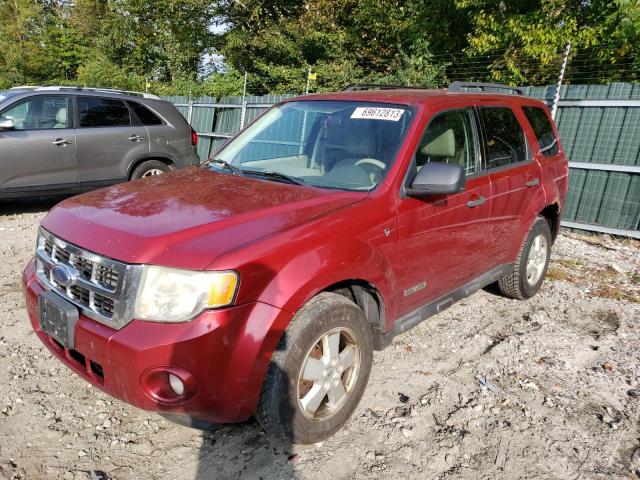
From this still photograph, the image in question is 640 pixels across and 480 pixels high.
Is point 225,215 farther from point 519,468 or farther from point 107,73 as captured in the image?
point 107,73

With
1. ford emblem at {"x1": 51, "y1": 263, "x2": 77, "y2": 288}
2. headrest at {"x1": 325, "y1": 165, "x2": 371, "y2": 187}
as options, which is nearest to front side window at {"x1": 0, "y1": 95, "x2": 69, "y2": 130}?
ford emblem at {"x1": 51, "y1": 263, "x2": 77, "y2": 288}

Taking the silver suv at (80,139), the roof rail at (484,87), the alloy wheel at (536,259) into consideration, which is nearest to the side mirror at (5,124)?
the silver suv at (80,139)

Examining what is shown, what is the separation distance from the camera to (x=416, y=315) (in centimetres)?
320

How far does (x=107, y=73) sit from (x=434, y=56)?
17.4 m

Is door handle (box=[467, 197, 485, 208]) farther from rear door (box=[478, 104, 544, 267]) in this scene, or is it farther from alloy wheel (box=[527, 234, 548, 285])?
alloy wheel (box=[527, 234, 548, 285])

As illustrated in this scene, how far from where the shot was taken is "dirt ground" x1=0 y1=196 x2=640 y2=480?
248cm

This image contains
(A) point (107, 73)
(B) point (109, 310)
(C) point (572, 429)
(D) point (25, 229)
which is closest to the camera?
(B) point (109, 310)

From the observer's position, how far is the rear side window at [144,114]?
7633mm

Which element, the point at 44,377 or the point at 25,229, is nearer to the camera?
the point at 44,377

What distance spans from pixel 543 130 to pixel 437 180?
7.82 ft

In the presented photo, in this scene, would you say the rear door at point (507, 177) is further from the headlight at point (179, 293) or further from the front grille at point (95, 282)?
the front grille at point (95, 282)

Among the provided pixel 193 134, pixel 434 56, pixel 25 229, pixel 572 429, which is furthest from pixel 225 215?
pixel 434 56

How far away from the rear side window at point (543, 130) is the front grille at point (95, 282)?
374 centimetres

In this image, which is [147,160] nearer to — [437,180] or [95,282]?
[95,282]
